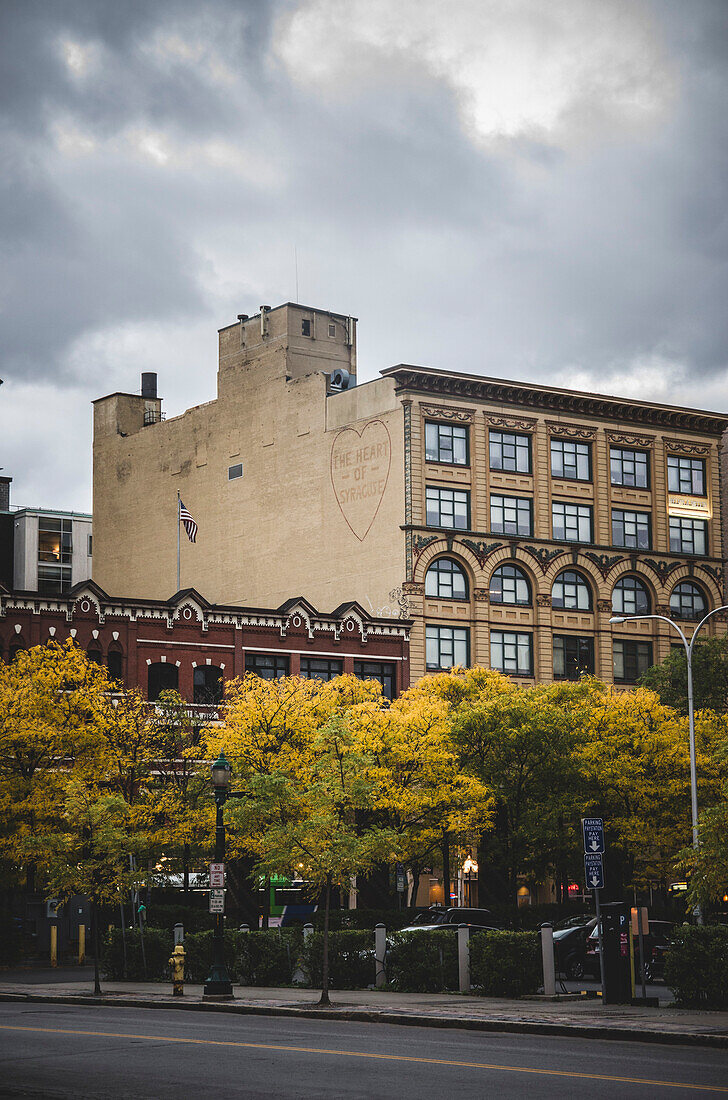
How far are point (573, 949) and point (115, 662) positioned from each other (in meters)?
28.3

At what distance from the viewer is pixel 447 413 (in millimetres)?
72562

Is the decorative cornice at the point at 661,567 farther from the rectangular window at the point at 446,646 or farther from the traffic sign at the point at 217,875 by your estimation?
the traffic sign at the point at 217,875

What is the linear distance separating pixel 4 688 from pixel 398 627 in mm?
23735

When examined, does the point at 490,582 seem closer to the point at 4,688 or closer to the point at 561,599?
the point at 561,599

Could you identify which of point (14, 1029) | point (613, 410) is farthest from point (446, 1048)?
point (613, 410)

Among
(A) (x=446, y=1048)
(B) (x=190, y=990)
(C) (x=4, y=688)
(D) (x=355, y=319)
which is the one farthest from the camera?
(D) (x=355, y=319)

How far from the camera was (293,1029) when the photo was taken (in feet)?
84.2

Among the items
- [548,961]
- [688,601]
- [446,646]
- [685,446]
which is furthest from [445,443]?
[548,961]

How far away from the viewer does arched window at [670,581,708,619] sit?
7912cm

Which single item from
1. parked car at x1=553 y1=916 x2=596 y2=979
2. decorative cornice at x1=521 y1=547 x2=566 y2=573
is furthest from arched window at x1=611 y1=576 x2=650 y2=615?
parked car at x1=553 y1=916 x2=596 y2=979

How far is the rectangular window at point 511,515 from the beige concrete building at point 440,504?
0.34 ft

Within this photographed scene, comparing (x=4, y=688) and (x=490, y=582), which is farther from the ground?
(x=490, y=582)

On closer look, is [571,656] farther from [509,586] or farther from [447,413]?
[447,413]

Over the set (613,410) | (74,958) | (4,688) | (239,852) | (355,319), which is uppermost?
(355,319)
